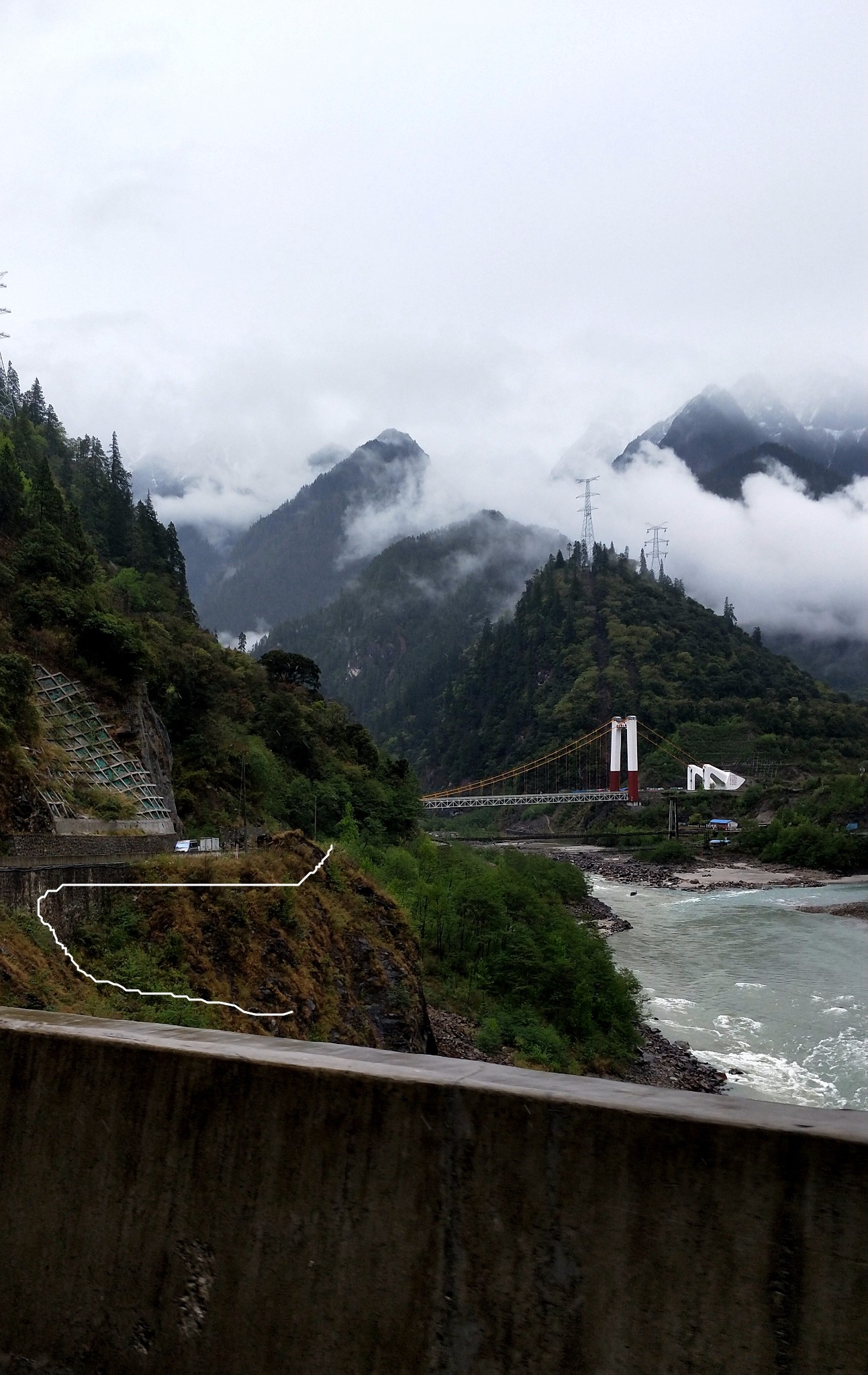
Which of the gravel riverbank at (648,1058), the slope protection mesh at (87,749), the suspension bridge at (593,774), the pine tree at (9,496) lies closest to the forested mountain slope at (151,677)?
the pine tree at (9,496)

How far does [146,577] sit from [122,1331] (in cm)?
5104

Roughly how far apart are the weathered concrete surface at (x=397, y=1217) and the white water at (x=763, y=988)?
73.0 feet

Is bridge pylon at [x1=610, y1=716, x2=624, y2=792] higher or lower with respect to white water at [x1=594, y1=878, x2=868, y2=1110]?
higher

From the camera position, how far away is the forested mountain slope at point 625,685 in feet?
397

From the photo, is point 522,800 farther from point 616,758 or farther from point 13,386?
point 13,386

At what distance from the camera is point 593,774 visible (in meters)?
127

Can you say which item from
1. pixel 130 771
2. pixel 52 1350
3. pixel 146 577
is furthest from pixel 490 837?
pixel 52 1350

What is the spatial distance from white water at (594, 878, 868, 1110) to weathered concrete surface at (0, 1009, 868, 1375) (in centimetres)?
2225

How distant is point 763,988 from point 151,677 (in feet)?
79.6

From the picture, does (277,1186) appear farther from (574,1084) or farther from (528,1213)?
(574,1084)

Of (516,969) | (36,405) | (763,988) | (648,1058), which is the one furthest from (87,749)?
(36,405)

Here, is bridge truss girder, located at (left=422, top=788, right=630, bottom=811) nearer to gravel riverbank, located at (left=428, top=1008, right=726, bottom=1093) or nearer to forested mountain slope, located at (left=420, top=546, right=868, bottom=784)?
forested mountain slope, located at (left=420, top=546, right=868, bottom=784)

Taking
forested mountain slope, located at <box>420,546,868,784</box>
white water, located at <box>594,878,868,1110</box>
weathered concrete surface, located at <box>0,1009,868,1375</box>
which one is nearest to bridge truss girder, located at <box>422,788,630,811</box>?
forested mountain slope, located at <box>420,546,868,784</box>

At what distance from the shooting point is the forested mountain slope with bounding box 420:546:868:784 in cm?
12094
